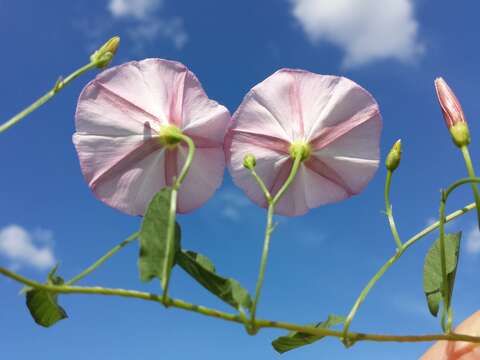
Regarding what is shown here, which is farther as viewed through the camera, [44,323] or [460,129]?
[460,129]

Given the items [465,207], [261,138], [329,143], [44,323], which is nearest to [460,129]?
[465,207]

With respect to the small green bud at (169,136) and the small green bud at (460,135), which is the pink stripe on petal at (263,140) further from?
the small green bud at (460,135)

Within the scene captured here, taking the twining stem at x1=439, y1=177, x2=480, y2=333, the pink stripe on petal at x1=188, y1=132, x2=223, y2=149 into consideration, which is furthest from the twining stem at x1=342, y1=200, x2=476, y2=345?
the pink stripe on petal at x1=188, y1=132, x2=223, y2=149

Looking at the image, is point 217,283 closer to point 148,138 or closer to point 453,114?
point 148,138

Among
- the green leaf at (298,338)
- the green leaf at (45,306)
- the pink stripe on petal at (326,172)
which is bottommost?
the green leaf at (45,306)

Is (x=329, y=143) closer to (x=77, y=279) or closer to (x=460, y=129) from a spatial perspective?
(x=460, y=129)

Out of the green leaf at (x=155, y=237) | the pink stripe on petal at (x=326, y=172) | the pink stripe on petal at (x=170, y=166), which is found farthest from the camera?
the pink stripe on petal at (x=326, y=172)

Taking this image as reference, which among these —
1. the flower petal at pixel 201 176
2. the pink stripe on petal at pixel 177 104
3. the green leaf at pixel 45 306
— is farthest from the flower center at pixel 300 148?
the green leaf at pixel 45 306
